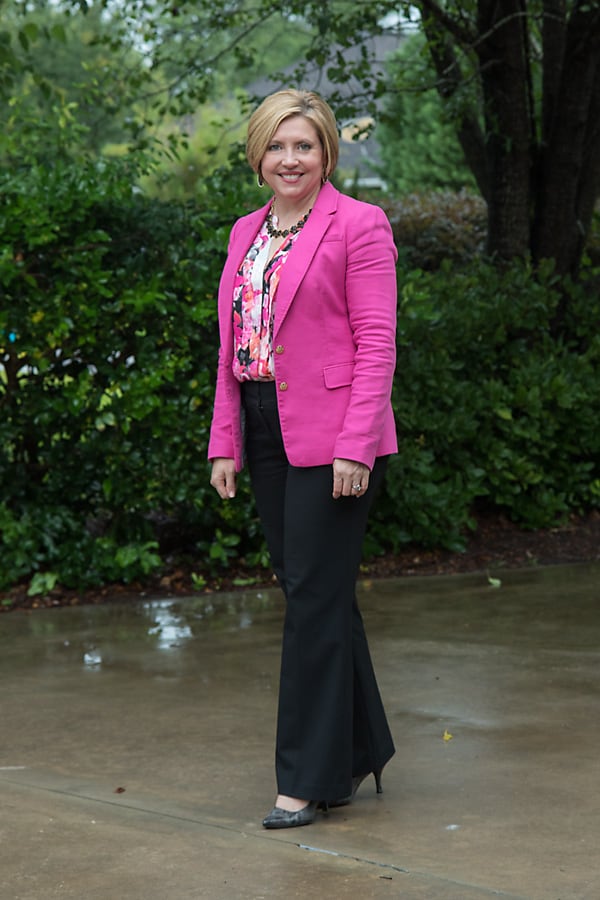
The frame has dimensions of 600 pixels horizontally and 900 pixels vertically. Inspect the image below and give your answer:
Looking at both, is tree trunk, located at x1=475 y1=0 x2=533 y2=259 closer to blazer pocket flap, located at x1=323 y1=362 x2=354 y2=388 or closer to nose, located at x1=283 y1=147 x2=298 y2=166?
nose, located at x1=283 y1=147 x2=298 y2=166

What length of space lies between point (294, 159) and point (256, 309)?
0.44m

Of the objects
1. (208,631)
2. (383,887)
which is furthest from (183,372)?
(383,887)

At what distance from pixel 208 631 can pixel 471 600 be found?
55.1 inches

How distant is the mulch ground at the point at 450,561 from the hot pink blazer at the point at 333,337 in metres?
3.59

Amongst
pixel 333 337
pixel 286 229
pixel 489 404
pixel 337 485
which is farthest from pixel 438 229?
pixel 337 485

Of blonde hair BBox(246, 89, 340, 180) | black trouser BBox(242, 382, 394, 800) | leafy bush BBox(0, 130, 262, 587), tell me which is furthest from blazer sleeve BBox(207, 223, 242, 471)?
leafy bush BBox(0, 130, 262, 587)

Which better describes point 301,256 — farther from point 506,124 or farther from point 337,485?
point 506,124

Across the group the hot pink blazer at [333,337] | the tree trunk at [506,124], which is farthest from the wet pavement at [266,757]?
the tree trunk at [506,124]

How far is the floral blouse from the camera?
3793 mm

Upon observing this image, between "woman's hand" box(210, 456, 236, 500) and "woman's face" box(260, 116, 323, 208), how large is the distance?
804 mm

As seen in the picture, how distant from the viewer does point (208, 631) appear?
20.5 ft

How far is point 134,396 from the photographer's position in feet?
22.9

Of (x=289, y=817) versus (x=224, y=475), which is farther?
(x=224, y=475)

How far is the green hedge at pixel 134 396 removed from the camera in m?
6.96
